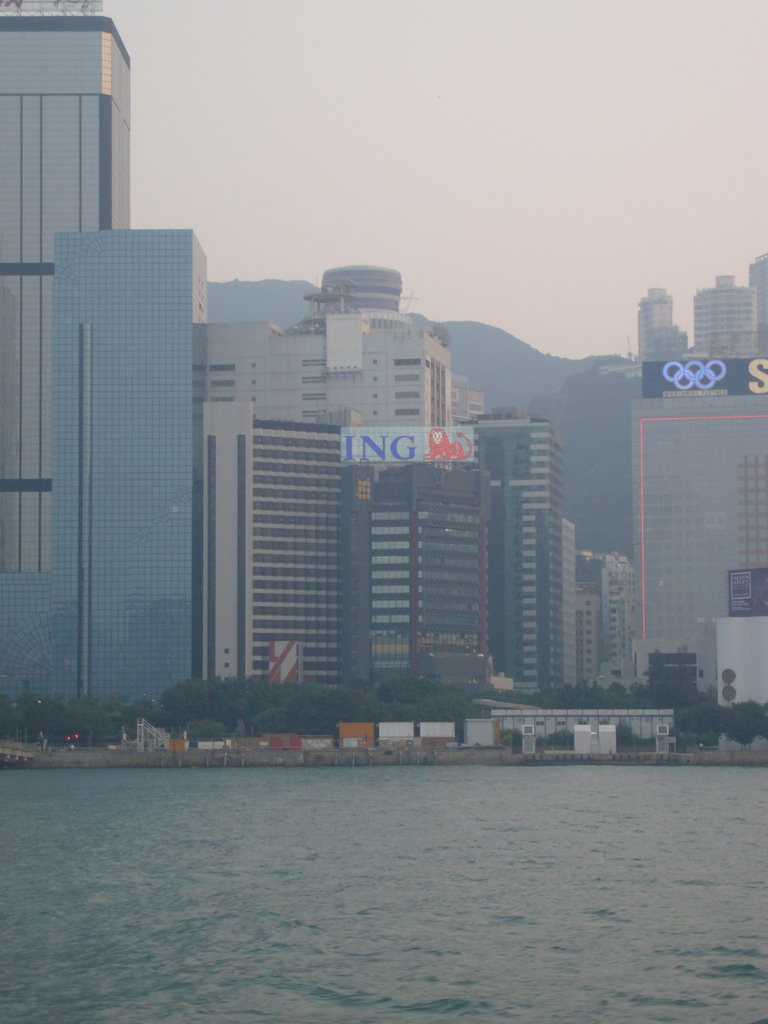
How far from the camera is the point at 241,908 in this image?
76562 millimetres

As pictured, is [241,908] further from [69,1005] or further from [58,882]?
[69,1005]

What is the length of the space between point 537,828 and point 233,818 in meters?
24.5

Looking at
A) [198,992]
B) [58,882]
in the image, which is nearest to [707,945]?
[198,992]

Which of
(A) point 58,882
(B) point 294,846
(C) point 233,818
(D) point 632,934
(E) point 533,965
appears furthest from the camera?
(C) point 233,818

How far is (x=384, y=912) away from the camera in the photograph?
74625mm

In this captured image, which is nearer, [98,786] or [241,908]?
[241,908]

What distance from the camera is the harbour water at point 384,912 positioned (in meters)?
55.9

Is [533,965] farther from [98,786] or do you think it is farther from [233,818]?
[98,786]

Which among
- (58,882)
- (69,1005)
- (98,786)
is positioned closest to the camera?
(69,1005)

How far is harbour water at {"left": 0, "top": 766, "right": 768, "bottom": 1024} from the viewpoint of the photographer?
5594 cm

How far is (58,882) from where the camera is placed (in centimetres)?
8594

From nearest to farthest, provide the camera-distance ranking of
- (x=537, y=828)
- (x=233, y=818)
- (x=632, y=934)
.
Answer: (x=632, y=934)
(x=537, y=828)
(x=233, y=818)

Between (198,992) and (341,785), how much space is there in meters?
109

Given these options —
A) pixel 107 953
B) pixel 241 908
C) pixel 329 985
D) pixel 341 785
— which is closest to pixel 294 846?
pixel 241 908
